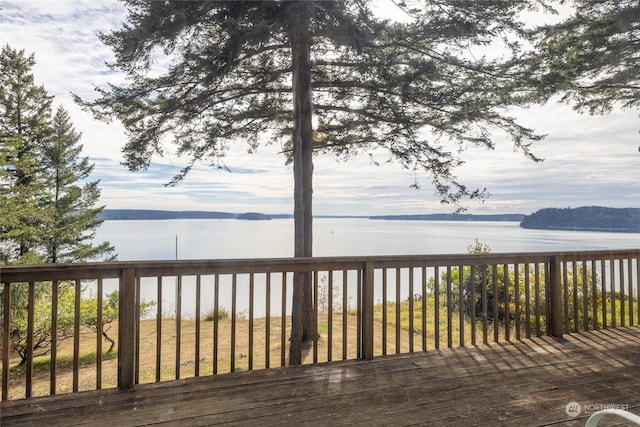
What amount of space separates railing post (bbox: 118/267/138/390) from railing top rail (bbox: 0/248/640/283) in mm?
71

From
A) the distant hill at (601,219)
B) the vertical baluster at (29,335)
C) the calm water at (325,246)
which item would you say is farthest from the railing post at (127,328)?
the distant hill at (601,219)

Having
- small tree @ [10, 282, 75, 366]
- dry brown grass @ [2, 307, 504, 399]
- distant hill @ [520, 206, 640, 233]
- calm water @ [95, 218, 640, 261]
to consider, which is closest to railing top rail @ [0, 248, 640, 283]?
dry brown grass @ [2, 307, 504, 399]

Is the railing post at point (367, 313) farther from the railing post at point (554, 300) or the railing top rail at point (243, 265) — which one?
the railing post at point (554, 300)

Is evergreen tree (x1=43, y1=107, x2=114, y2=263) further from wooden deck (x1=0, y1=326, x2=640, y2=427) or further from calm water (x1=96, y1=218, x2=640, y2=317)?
wooden deck (x1=0, y1=326, x2=640, y2=427)

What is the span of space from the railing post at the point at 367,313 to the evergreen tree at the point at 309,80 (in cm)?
259

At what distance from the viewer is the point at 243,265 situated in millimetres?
3080

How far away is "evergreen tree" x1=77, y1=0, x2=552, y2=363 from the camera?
199 inches

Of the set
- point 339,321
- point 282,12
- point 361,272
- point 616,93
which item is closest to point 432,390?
point 361,272

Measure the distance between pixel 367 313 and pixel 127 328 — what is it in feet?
6.41

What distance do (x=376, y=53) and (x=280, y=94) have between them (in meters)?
2.18

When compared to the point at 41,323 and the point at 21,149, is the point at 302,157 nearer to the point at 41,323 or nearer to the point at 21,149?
the point at 41,323

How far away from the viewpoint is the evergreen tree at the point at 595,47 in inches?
261

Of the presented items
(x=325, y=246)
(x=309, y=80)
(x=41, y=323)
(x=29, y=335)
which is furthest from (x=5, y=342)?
(x=325, y=246)

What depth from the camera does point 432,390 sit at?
8.96ft
